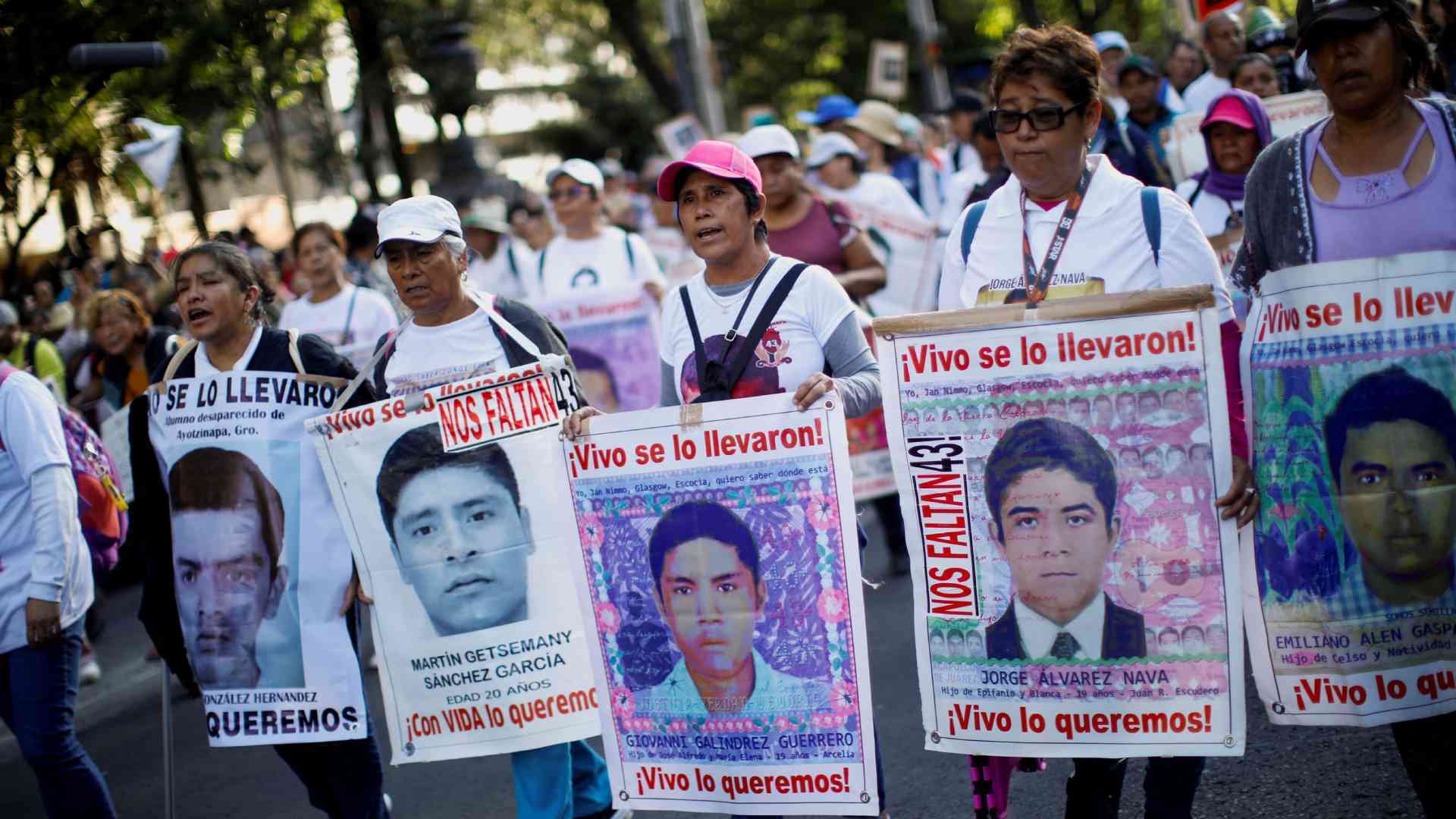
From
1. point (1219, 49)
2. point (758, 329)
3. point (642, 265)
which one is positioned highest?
point (1219, 49)

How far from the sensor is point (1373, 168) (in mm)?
3465

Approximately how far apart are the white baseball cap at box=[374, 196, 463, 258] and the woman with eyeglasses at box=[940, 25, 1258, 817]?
184 centimetres

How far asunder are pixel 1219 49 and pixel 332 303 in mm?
6098

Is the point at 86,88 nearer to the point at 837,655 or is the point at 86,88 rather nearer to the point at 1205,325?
the point at 837,655

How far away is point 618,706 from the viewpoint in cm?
413

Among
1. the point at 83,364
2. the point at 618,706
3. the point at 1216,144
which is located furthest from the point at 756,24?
the point at 618,706

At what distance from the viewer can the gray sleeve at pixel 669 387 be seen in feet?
14.6

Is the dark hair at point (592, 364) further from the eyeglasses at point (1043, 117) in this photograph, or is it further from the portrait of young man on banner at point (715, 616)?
the eyeglasses at point (1043, 117)

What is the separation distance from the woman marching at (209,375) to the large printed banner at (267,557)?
73 mm

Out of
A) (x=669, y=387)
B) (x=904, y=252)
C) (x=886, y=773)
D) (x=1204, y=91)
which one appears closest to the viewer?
(x=669, y=387)

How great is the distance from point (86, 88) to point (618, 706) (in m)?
5.48

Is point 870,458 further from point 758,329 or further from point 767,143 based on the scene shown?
point 758,329

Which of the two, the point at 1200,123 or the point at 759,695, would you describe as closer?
the point at 759,695

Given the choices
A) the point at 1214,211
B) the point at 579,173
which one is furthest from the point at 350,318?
the point at 1214,211
